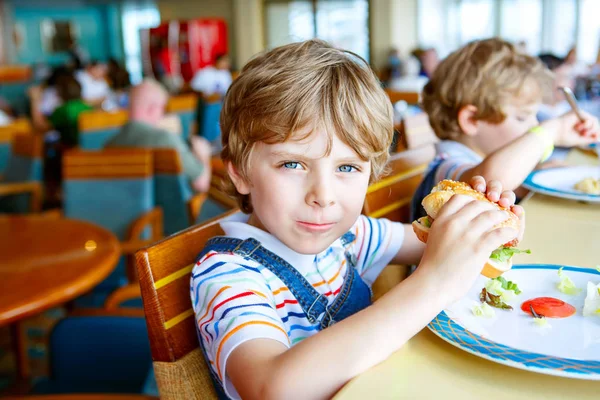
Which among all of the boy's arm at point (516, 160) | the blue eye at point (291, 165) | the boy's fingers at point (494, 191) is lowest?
the boy's arm at point (516, 160)

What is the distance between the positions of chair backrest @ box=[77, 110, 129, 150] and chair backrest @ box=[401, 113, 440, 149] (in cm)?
291

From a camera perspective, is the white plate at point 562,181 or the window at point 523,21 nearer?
the white plate at point 562,181

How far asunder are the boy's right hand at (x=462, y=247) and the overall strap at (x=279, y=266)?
29 centimetres

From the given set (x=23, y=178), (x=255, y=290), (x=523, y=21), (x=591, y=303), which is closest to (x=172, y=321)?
(x=255, y=290)

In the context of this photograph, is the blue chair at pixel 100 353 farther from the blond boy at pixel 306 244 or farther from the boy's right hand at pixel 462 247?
the boy's right hand at pixel 462 247

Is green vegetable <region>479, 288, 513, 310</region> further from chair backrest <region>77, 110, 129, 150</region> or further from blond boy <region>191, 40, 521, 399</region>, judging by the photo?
chair backrest <region>77, 110, 129, 150</region>

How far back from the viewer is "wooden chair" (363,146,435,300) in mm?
1335

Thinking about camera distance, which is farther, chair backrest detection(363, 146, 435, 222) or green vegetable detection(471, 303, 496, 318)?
chair backrest detection(363, 146, 435, 222)

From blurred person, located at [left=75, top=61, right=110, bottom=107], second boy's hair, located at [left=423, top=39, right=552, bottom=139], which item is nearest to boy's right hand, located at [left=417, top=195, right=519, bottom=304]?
second boy's hair, located at [left=423, top=39, right=552, bottom=139]

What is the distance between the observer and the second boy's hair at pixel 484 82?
1.65 m

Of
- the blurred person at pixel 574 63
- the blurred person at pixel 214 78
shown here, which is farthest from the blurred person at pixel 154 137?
the blurred person at pixel 214 78

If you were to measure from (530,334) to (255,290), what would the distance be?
376 millimetres

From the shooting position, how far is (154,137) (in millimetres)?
3592

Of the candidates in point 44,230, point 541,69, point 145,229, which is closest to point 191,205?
point 145,229
